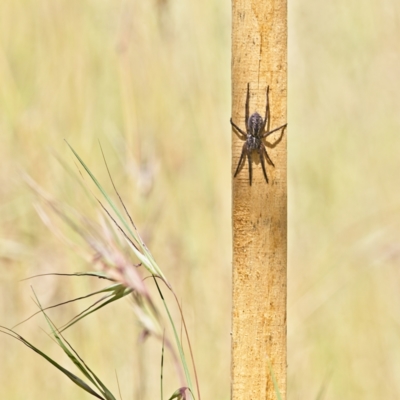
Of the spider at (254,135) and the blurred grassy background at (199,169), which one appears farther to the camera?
the blurred grassy background at (199,169)

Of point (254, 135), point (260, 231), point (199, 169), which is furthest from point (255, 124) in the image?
point (199, 169)

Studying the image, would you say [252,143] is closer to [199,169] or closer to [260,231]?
[260,231]

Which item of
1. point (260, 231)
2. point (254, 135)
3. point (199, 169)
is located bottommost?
point (260, 231)

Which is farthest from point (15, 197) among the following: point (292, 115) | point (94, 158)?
point (292, 115)

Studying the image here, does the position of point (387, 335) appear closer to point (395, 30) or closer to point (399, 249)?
point (399, 249)

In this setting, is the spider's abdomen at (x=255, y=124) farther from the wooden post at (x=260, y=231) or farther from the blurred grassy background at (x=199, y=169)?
the blurred grassy background at (x=199, y=169)

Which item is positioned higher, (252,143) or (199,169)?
(199,169)

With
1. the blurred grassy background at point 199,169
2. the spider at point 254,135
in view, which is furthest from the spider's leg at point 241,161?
the blurred grassy background at point 199,169
